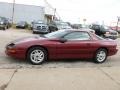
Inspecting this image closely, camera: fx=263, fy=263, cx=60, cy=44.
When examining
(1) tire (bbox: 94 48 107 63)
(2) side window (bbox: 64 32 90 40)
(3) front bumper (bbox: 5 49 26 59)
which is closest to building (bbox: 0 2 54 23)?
(2) side window (bbox: 64 32 90 40)

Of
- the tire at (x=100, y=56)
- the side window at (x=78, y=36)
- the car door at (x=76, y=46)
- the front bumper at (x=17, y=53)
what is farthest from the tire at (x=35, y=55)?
the tire at (x=100, y=56)

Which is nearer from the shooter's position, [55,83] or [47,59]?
[55,83]

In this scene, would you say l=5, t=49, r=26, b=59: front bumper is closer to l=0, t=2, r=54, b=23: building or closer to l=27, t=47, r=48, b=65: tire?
l=27, t=47, r=48, b=65: tire

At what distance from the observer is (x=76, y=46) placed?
9.84m

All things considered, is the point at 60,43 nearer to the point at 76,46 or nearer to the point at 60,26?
the point at 76,46

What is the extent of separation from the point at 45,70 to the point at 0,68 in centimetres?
144

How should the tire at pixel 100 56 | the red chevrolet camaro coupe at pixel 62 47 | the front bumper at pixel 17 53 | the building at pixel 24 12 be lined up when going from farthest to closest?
1. the building at pixel 24 12
2. the tire at pixel 100 56
3. the red chevrolet camaro coupe at pixel 62 47
4. the front bumper at pixel 17 53

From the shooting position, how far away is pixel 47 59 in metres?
9.68

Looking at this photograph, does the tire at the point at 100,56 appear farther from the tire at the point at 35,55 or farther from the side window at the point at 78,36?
the tire at the point at 35,55

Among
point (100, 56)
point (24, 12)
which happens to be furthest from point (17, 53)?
point (24, 12)

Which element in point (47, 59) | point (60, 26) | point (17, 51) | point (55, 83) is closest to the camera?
point (55, 83)

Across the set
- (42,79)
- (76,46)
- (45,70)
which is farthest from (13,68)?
(76,46)

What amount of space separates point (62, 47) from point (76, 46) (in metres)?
0.58

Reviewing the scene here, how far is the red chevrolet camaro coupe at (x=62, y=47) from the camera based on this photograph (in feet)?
30.2
